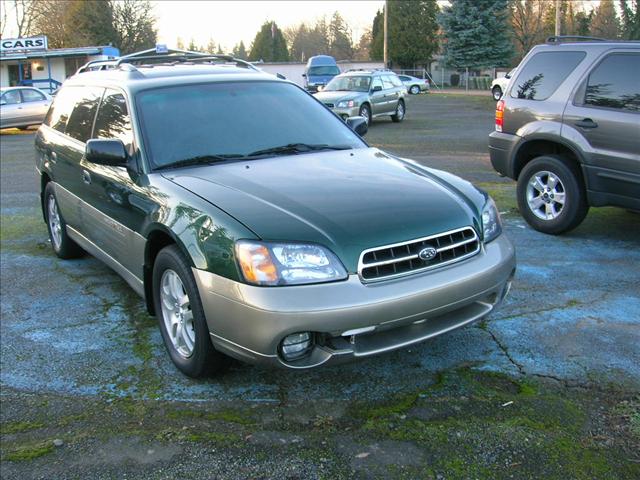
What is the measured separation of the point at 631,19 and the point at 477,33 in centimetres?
1449

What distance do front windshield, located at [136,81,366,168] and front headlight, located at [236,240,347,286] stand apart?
130 cm

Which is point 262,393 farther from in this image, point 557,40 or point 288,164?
point 557,40

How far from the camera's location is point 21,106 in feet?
70.1

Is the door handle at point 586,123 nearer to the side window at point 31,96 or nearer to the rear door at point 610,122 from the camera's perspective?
the rear door at point 610,122

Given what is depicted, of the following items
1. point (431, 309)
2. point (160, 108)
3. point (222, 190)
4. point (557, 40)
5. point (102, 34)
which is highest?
point (102, 34)

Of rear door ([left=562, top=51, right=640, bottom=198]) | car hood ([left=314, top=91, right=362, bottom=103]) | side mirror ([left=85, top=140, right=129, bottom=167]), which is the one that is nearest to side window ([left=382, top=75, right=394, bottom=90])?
car hood ([left=314, top=91, right=362, bottom=103])

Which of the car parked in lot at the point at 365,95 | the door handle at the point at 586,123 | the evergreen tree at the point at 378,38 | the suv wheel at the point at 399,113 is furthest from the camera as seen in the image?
the evergreen tree at the point at 378,38

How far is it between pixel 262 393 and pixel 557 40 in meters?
5.14

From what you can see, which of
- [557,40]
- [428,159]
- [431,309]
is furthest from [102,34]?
[431,309]

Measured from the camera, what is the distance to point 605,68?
6027 mm

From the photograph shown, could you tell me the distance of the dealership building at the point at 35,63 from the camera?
38156mm

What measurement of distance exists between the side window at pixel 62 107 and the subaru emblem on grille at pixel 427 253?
3.68 m

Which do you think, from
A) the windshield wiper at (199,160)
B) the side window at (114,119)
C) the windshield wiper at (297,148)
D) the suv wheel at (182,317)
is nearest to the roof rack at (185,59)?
the side window at (114,119)

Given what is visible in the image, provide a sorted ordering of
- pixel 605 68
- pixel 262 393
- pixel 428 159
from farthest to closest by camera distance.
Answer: pixel 428 159
pixel 605 68
pixel 262 393
